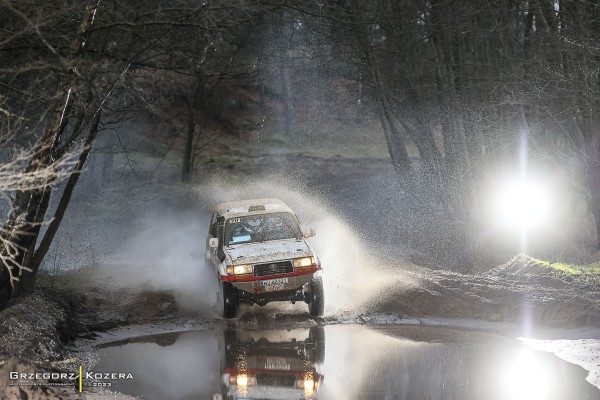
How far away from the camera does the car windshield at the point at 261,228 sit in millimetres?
16844

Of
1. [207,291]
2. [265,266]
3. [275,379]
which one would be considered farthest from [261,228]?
[275,379]

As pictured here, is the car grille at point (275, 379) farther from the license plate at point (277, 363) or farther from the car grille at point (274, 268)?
the car grille at point (274, 268)

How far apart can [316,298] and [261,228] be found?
1911 mm

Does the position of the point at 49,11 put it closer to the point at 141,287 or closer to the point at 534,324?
the point at 141,287

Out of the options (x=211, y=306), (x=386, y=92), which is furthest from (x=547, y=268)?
(x=386, y=92)

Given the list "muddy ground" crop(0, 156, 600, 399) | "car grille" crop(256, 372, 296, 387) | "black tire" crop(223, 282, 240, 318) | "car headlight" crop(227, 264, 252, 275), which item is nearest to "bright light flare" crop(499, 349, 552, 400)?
"muddy ground" crop(0, 156, 600, 399)

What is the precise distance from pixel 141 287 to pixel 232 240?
2979 millimetres

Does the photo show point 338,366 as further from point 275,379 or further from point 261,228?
point 261,228

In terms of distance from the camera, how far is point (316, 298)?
15.8 meters

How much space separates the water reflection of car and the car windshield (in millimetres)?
2201

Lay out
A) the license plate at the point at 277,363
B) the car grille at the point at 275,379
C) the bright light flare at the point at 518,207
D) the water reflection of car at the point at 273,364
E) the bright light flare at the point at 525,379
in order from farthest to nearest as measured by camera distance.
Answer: the bright light flare at the point at 518,207 → the license plate at the point at 277,363 → the car grille at the point at 275,379 → the water reflection of car at the point at 273,364 → the bright light flare at the point at 525,379

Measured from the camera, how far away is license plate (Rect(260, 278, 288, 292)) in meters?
15.5

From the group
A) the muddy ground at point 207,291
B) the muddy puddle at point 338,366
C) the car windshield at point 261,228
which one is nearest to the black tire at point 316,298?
the muddy ground at point 207,291

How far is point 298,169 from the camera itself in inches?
1624
